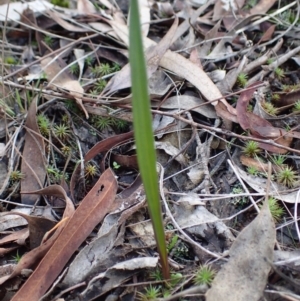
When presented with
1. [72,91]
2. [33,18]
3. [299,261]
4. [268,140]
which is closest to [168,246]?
[299,261]

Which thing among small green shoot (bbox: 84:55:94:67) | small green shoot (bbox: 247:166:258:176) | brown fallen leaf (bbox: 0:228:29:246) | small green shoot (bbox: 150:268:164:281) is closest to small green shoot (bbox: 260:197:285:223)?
small green shoot (bbox: 247:166:258:176)

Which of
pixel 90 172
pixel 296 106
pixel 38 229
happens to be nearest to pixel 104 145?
pixel 90 172

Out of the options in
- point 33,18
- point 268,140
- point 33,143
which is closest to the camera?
point 268,140

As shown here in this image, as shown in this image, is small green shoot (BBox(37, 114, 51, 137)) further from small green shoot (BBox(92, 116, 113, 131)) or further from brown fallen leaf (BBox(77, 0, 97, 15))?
brown fallen leaf (BBox(77, 0, 97, 15))

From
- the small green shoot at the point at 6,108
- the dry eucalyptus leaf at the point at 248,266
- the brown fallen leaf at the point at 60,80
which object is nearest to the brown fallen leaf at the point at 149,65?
Result: the brown fallen leaf at the point at 60,80

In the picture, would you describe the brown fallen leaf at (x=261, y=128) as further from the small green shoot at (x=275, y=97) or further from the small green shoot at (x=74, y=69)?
the small green shoot at (x=74, y=69)

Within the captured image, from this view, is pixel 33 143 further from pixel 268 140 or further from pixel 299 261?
pixel 299 261
